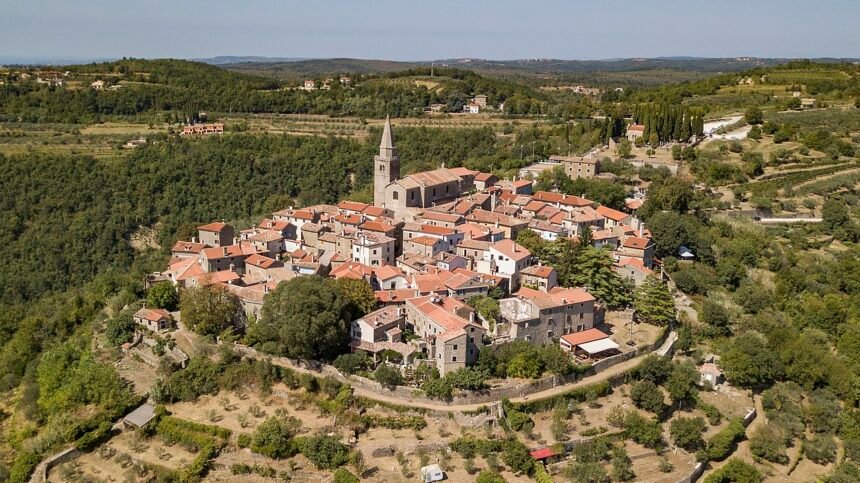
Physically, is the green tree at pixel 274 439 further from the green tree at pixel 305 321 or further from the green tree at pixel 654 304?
the green tree at pixel 654 304

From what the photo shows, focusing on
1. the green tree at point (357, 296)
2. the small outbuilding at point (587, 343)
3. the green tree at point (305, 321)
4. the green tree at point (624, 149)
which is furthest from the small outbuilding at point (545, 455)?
the green tree at point (624, 149)

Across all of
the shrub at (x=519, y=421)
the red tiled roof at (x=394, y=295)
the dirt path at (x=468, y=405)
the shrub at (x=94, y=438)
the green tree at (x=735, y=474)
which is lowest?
the green tree at (x=735, y=474)

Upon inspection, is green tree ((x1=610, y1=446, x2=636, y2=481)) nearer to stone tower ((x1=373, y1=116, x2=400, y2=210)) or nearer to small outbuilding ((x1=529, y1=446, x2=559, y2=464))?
small outbuilding ((x1=529, y1=446, x2=559, y2=464))

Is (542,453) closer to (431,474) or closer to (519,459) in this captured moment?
(519,459)

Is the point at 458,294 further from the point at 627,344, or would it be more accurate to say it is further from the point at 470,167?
the point at 470,167

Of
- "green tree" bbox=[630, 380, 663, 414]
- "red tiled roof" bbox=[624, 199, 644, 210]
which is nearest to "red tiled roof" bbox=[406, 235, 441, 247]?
"green tree" bbox=[630, 380, 663, 414]

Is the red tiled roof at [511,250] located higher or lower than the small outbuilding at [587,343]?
higher
